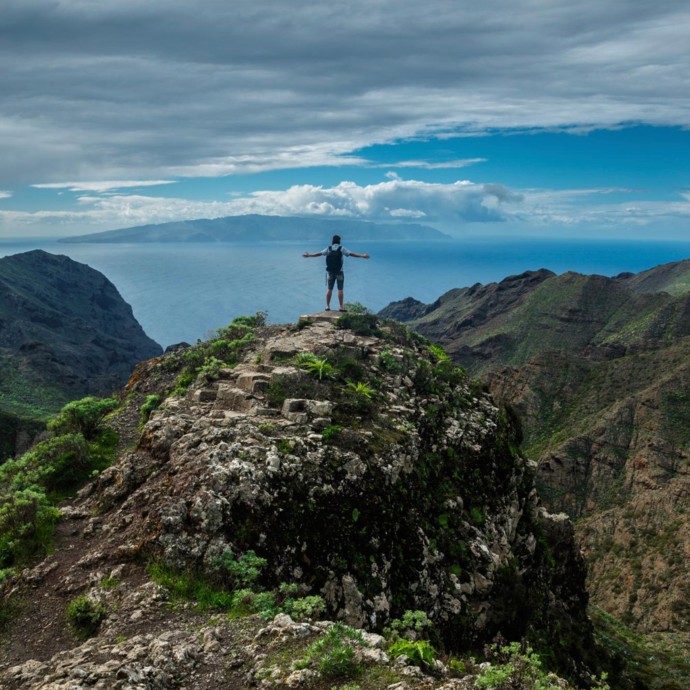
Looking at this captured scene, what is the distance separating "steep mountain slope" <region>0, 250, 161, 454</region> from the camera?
10406cm

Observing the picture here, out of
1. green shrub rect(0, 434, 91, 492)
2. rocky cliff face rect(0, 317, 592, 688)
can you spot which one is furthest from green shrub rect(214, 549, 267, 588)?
green shrub rect(0, 434, 91, 492)

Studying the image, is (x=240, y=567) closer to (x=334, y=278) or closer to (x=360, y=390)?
(x=360, y=390)

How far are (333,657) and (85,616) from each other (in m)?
4.44

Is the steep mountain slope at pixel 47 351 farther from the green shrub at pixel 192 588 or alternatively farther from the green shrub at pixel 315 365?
the green shrub at pixel 192 588

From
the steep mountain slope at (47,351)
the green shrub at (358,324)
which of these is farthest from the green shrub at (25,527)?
the steep mountain slope at (47,351)

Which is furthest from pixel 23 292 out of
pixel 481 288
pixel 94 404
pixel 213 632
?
pixel 213 632

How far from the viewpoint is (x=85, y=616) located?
1020cm

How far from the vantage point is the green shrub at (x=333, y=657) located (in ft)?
27.8

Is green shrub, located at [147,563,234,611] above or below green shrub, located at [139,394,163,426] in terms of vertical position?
below

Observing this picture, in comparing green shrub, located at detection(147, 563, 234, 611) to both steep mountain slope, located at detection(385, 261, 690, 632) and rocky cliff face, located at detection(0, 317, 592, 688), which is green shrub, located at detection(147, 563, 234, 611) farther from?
steep mountain slope, located at detection(385, 261, 690, 632)

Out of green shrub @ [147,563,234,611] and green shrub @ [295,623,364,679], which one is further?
green shrub @ [147,563,234,611]

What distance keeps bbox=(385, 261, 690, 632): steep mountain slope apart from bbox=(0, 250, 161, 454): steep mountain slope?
67897 millimetres

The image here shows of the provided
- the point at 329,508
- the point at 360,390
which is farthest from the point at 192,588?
the point at 360,390

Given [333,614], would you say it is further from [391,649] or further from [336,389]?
[336,389]
